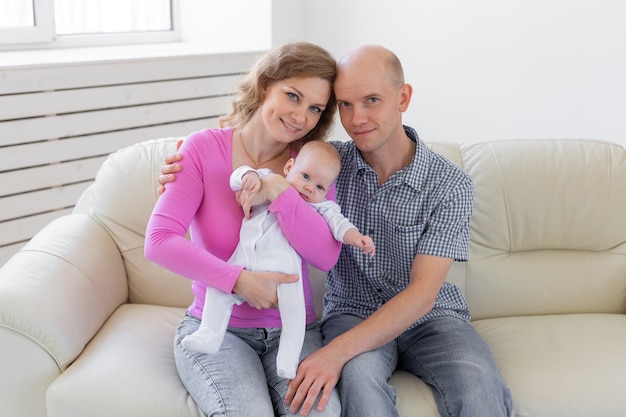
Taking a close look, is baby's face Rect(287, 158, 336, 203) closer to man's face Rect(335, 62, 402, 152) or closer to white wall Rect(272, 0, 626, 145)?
man's face Rect(335, 62, 402, 152)

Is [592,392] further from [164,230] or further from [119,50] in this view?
[119,50]

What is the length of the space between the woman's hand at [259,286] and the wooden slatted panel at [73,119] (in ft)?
5.56

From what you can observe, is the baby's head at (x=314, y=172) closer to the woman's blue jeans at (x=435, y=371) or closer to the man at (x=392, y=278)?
the man at (x=392, y=278)

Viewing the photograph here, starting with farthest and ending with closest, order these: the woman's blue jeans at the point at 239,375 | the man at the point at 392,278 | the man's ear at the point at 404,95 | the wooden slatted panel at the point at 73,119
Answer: the wooden slatted panel at the point at 73,119
the man's ear at the point at 404,95
the man at the point at 392,278
the woman's blue jeans at the point at 239,375

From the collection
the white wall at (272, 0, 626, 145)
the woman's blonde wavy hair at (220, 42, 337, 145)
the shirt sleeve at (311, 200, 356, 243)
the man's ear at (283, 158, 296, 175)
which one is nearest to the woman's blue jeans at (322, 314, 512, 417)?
the shirt sleeve at (311, 200, 356, 243)

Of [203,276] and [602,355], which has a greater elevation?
[203,276]

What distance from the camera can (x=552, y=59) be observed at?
132 inches

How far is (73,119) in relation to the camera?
3.30m

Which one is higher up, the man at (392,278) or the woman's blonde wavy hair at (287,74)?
the woman's blonde wavy hair at (287,74)

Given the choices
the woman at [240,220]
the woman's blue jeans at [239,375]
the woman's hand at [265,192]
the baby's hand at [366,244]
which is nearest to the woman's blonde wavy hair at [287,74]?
the woman at [240,220]

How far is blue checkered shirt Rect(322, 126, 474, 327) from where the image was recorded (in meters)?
1.98

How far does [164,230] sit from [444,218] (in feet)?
2.19

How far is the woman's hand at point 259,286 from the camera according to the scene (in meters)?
1.77

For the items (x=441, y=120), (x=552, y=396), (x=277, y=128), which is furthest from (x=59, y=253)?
(x=441, y=120)
